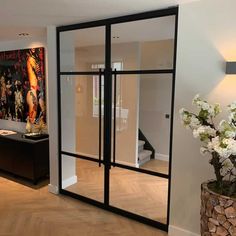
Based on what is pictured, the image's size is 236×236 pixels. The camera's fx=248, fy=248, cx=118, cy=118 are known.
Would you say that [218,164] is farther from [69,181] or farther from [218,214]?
[69,181]

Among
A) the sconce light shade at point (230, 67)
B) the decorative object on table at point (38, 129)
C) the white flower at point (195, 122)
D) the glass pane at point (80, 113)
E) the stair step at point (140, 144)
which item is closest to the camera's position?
the white flower at point (195, 122)

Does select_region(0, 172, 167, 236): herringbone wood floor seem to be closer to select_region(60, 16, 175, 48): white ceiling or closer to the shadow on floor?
the shadow on floor

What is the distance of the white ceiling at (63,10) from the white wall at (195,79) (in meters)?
0.28

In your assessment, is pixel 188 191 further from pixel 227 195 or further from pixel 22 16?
pixel 22 16

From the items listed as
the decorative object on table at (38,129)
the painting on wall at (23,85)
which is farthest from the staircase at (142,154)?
the painting on wall at (23,85)

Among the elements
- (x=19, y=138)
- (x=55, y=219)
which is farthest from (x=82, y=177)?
(x=19, y=138)

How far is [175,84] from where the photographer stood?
2.69 metres

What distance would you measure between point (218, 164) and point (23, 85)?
13.0 ft

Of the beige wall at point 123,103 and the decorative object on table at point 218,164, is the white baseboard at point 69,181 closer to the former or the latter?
the beige wall at point 123,103

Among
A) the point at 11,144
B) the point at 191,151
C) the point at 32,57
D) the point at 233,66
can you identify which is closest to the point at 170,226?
the point at 191,151

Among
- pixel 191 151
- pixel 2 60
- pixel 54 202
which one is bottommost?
pixel 54 202

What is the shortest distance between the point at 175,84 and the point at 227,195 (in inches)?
48.2

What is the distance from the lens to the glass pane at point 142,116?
3.37m

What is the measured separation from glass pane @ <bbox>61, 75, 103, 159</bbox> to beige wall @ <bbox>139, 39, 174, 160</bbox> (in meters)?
0.70
